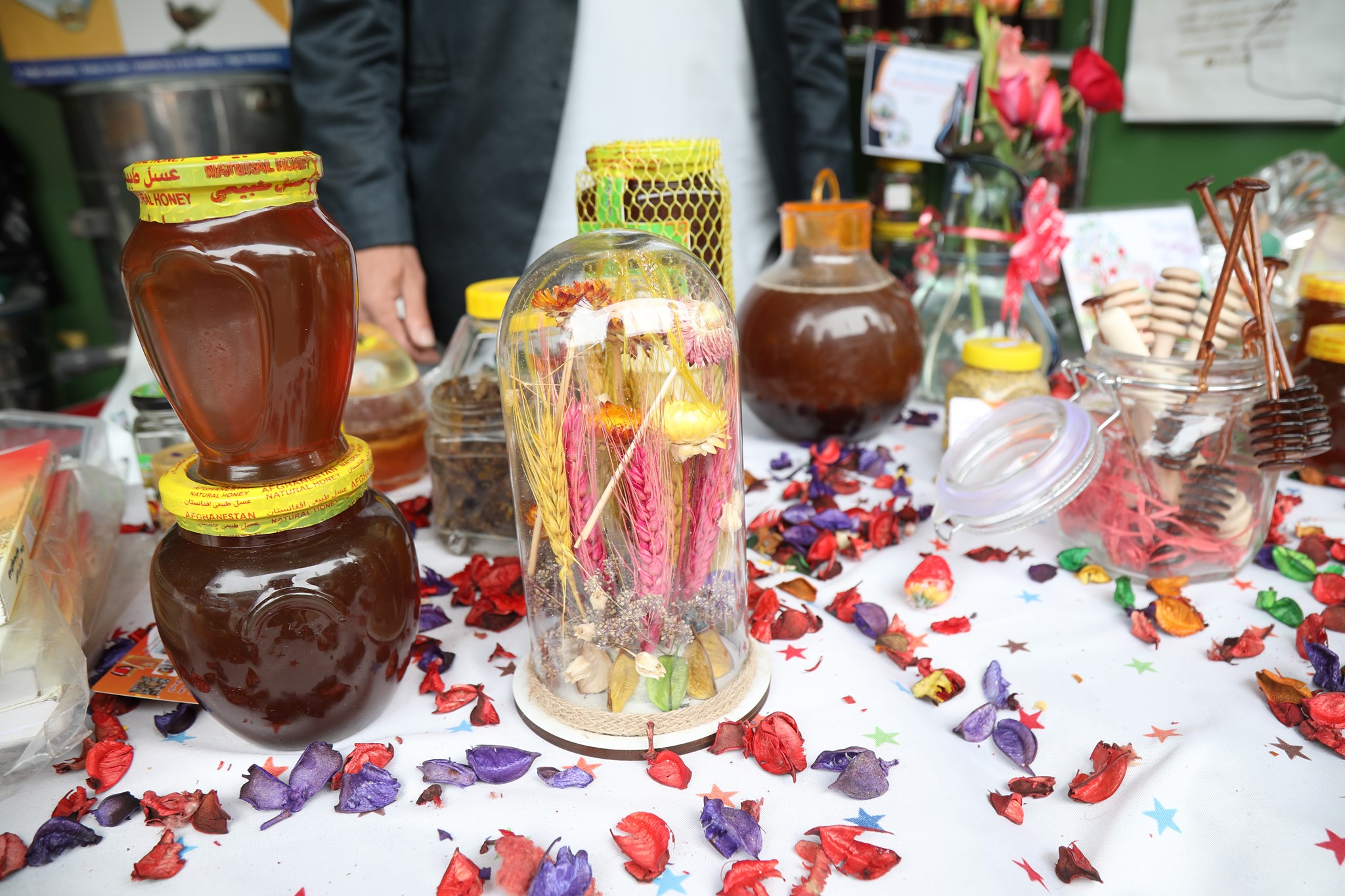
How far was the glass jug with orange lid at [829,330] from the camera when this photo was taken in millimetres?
1103

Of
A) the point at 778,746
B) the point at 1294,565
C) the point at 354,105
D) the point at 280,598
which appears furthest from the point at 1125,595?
the point at 354,105

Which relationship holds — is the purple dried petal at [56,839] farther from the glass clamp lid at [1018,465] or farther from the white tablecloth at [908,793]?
the glass clamp lid at [1018,465]

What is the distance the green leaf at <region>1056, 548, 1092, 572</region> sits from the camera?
83 cm

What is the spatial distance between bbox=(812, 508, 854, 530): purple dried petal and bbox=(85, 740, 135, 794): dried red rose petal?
68cm

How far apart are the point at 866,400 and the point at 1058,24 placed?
158cm

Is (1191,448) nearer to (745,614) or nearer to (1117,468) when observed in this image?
(1117,468)

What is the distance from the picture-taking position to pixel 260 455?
22.5 inches

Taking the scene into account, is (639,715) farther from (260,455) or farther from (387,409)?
(387,409)

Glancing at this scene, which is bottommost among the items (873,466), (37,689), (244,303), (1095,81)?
(873,466)

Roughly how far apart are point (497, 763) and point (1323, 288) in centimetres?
113

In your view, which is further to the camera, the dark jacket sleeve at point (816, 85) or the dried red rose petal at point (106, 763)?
the dark jacket sleeve at point (816, 85)

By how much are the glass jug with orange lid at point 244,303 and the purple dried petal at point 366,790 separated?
0.72ft

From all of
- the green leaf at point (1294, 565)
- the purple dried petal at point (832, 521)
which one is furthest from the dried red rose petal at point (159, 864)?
the green leaf at point (1294, 565)

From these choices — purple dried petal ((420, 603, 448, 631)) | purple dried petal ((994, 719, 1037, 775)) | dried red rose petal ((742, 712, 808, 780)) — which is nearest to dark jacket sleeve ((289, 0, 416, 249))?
purple dried petal ((420, 603, 448, 631))
